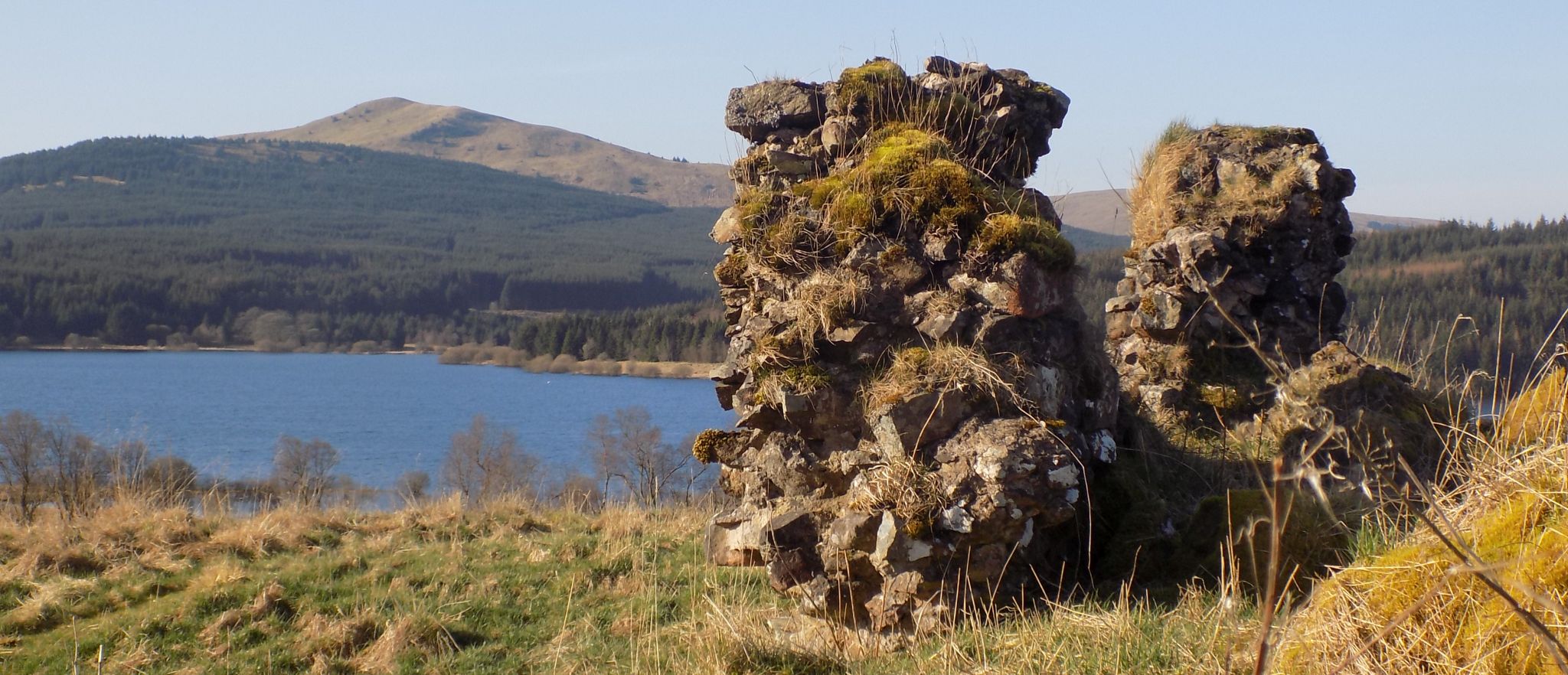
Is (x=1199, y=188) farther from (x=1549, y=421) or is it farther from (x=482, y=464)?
(x=482, y=464)

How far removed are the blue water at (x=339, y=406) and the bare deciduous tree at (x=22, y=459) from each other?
140 inches

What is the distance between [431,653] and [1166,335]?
7163 mm

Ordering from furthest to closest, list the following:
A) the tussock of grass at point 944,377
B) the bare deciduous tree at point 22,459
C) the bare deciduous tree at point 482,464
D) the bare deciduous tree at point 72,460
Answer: the bare deciduous tree at point 482,464
the bare deciduous tree at point 22,459
the bare deciduous tree at point 72,460
the tussock of grass at point 944,377

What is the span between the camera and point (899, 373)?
656 cm

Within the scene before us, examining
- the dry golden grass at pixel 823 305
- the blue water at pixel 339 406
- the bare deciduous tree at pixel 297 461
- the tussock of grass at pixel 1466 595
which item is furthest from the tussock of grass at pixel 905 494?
the bare deciduous tree at pixel 297 461

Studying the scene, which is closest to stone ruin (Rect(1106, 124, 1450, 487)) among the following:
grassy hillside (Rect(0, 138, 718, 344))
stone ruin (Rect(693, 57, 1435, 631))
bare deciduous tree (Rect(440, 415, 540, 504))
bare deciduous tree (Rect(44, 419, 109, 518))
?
stone ruin (Rect(693, 57, 1435, 631))

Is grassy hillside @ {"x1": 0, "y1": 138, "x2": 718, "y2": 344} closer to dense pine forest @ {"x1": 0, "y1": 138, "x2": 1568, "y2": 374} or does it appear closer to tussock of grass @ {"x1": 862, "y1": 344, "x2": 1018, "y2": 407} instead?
dense pine forest @ {"x1": 0, "y1": 138, "x2": 1568, "y2": 374}

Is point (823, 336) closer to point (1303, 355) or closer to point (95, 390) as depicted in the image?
point (1303, 355)

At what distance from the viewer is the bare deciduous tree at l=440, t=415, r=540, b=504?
96.7 ft

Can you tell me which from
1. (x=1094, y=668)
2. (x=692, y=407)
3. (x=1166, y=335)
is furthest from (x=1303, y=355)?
(x=692, y=407)

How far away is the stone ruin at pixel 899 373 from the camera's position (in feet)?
19.9

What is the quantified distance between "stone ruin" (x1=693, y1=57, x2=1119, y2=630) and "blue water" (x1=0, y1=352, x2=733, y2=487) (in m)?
17.5

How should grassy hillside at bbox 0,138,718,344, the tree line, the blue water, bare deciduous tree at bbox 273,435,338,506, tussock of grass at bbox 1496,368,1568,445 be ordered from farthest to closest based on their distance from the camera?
grassy hillside at bbox 0,138,718,344
the blue water
bare deciduous tree at bbox 273,435,338,506
the tree line
tussock of grass at bbox 1496,368,1568,445

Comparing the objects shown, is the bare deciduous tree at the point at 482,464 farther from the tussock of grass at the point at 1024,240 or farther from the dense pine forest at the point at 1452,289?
the tussock of grass at the point at 1024,240
